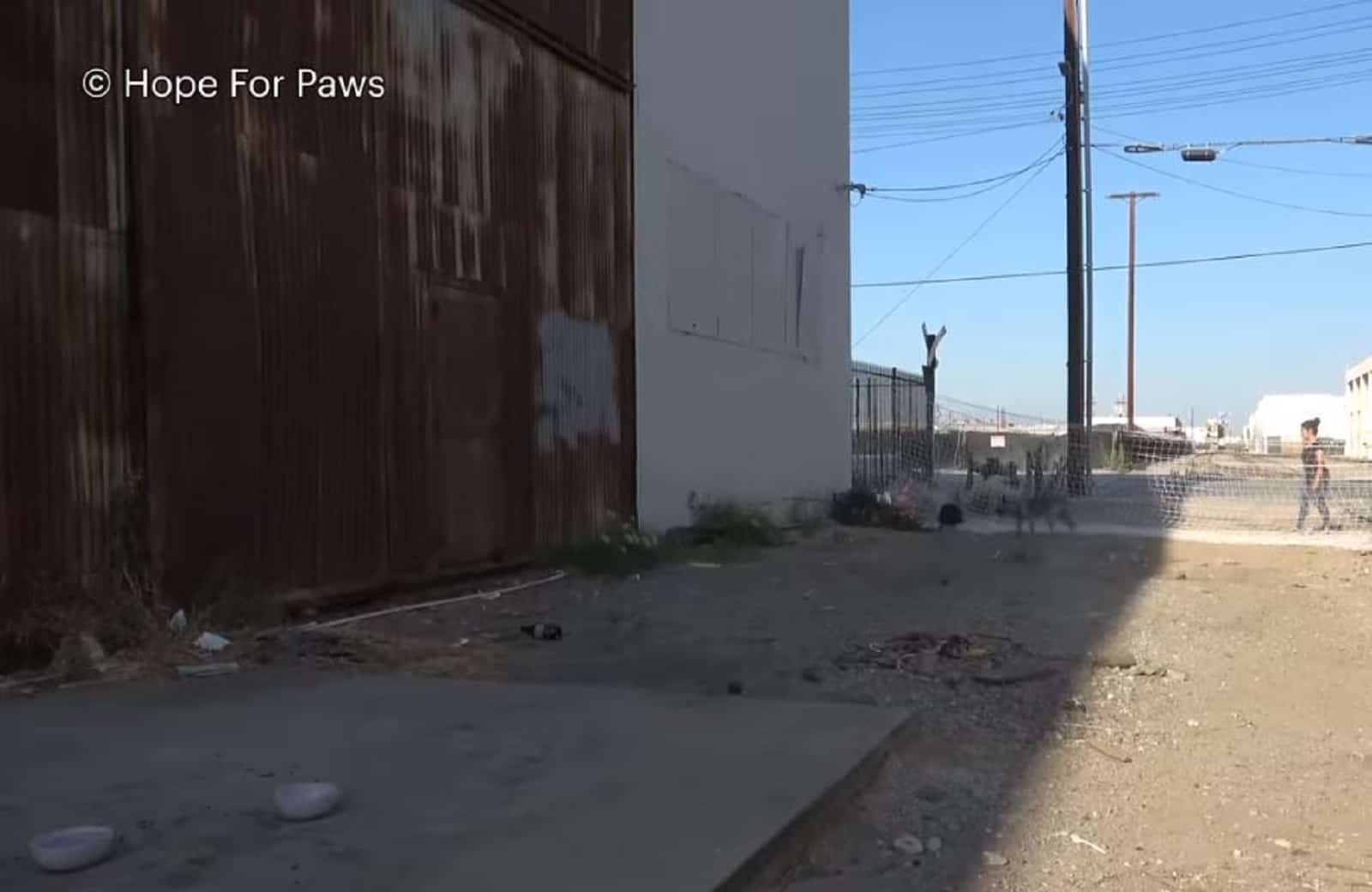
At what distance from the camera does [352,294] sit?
971 centimetres

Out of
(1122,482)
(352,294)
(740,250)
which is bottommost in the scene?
(1122,482)

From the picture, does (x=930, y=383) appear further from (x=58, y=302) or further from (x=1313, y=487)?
(x=58, y=302)

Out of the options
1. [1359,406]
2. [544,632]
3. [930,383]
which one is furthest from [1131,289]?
[544,632]

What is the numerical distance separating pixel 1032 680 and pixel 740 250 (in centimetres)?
1170

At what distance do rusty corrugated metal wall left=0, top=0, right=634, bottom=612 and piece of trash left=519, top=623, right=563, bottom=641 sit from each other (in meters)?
1.76

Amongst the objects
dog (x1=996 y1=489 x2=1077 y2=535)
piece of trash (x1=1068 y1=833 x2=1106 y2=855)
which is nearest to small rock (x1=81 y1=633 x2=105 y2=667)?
piece of trash (x1=1068 y1=833 x2=1106 y2=855)

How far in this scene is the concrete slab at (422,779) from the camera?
12.5 ft

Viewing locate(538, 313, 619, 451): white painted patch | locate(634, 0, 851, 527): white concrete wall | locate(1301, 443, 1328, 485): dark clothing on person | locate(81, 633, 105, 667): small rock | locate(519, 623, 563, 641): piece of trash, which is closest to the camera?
locate(81, 633, 105, 667): small rock

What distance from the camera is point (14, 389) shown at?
271 inches

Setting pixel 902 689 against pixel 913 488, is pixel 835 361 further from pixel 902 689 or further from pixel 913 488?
pixel 902 689

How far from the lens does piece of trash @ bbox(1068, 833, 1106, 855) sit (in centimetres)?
454

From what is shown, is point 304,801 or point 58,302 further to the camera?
point 58,302

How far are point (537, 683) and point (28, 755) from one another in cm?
266

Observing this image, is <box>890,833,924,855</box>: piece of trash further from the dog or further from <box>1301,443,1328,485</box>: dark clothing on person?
<box>1301,443,1328,485</box>: dark clothing on person
